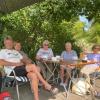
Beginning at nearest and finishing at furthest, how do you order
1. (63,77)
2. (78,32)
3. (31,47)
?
(63,77)
(31,47)
(78,32)

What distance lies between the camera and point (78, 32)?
15.8m

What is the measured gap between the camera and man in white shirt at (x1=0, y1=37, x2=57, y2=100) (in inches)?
282

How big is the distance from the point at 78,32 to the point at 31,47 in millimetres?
4116

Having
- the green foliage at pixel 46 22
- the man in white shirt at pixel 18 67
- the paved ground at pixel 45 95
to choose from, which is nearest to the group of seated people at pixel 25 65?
the man in white shirt at pixel 18 67

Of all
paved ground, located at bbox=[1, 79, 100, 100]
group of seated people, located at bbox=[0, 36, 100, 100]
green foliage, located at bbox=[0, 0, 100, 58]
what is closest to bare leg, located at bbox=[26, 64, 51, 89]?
group of seated people, located at bbox=[0, 36, 100, 100]

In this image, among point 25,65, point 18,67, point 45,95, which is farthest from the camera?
point 45,95

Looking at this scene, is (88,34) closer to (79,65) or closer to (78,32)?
(78,32)

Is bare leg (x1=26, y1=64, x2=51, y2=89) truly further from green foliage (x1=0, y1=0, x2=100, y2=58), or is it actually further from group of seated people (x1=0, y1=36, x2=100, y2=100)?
green foliage (x1=0, y1=0, x2=100, y2=58)

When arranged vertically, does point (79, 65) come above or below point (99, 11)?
below

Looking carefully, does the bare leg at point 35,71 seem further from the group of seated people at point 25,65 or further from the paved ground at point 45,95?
the paved ground at point 45,95

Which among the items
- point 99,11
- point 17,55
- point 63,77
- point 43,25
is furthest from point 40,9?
point 17,55

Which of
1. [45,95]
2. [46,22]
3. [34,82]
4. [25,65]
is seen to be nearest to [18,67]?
[25,65]

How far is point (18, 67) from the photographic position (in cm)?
748

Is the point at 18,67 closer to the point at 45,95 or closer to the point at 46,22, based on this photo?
the point at 45,95
